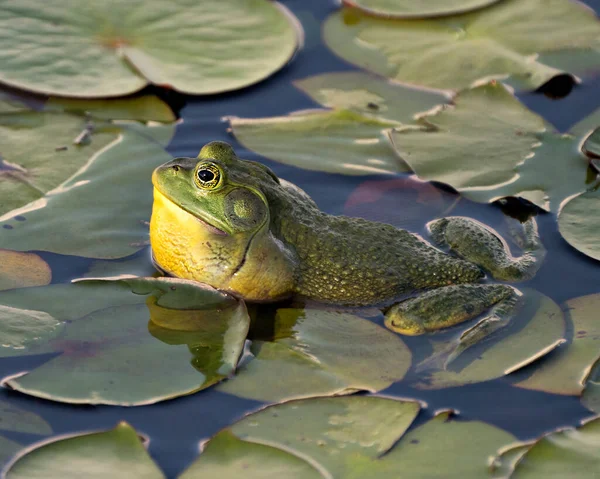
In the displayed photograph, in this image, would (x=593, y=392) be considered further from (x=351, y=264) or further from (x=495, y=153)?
(x=495, y=153)

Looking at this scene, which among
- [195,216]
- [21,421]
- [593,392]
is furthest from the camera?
[195,216]

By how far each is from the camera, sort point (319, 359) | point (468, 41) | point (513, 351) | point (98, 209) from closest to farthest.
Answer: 1. point (319, 359)
2. point (513, 351)
3. point (98, 209)
4. point (468, 41)

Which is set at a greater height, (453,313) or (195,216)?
(195,216)

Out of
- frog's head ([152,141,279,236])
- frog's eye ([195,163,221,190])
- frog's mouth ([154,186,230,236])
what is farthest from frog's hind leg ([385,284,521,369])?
frog's eye ([195,163,221,190])

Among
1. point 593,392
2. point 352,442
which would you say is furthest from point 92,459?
point 593,392

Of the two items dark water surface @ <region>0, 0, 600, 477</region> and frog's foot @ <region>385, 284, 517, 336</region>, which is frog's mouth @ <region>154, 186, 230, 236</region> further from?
frog's foot @ <region>385, 284, 517, 336</region>

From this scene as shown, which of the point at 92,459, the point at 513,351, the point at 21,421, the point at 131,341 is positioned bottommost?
the point at 21,421

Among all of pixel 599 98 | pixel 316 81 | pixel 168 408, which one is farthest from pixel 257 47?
pixel 168 408

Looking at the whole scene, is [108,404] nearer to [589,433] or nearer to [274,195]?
[274,195]
